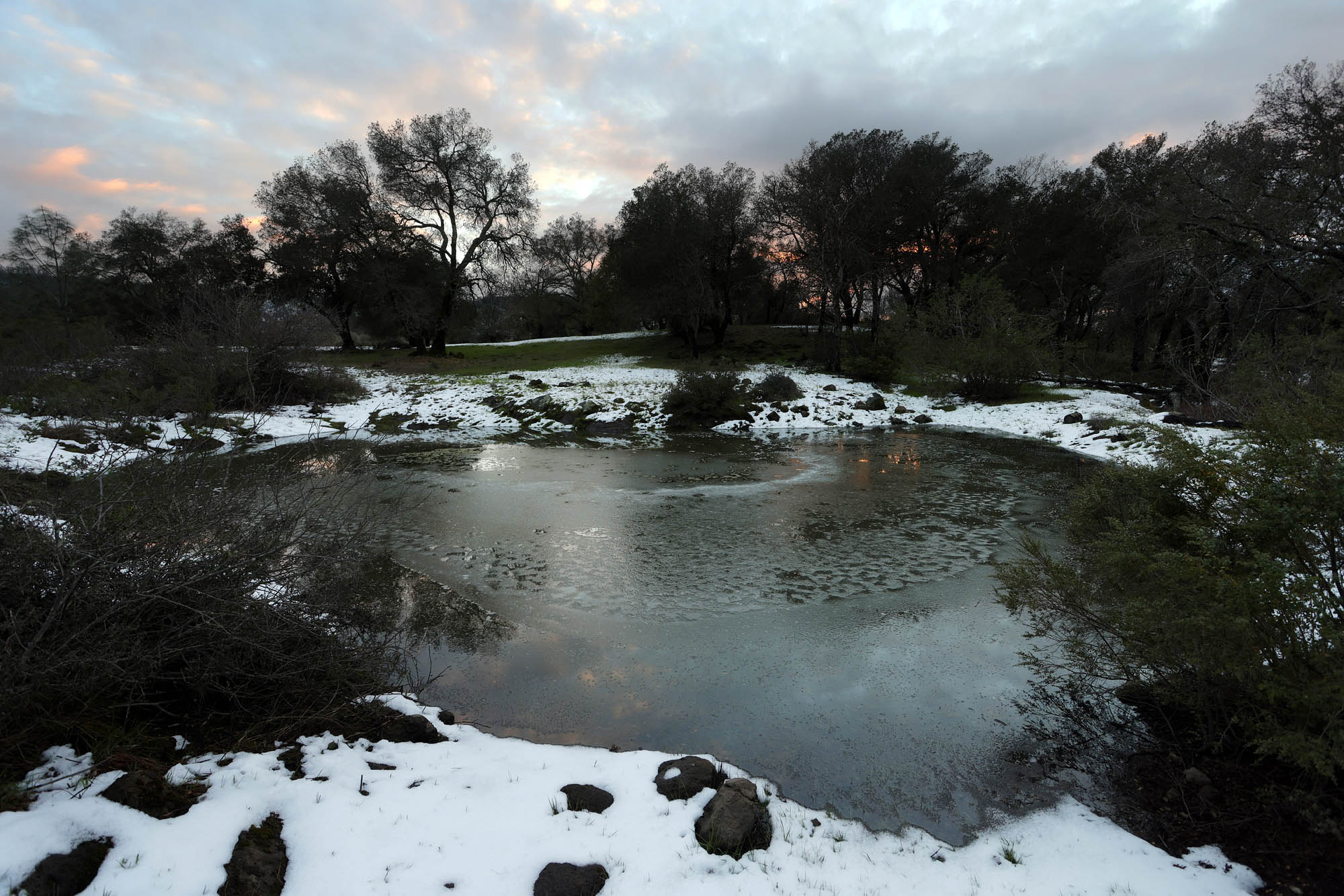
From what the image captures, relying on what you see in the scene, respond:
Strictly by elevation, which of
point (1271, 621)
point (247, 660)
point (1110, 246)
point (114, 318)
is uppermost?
point (1110, 246)

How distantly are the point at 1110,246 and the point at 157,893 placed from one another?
38930 mm

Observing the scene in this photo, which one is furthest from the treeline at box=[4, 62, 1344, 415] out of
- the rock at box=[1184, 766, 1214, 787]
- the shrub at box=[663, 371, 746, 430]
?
the rock at box=[1184, 766, 1214, 787]

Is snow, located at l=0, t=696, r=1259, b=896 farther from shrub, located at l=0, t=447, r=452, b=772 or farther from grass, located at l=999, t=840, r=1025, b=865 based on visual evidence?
shrub, located at l=0, t=447, r=452, b=772

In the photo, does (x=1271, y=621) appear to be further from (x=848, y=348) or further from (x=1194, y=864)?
(x=848, y=348)

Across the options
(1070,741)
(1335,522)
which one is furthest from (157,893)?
(1335,522)

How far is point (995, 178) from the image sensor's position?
1375 inches

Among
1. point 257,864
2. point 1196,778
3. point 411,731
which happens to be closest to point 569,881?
point 257,864

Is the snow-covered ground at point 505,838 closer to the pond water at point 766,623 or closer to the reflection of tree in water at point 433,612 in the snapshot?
the pond water at point 766,623

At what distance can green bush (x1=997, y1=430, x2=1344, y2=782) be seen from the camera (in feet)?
10.6

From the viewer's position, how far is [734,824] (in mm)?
3277

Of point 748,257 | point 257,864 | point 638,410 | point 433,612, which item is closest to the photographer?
point 257,864

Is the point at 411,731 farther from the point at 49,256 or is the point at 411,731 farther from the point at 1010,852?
the point at 49,256

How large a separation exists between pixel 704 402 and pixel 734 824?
19.6 metres

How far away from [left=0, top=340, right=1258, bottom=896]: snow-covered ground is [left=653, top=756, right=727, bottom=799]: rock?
57mm
